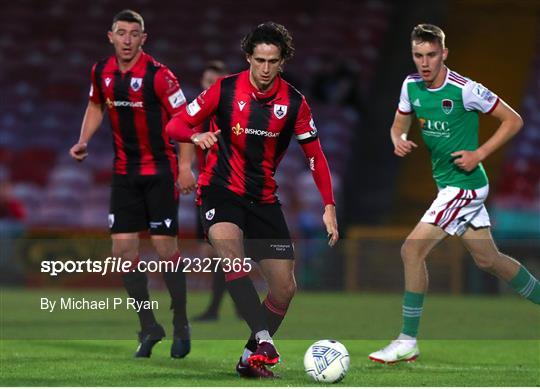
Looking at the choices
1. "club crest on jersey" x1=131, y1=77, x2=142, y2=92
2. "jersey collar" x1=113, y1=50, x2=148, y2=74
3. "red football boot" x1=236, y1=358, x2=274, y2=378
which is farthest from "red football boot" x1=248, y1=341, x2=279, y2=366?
"jersey collar" x1=113, y1=50, x2=148, y2=74

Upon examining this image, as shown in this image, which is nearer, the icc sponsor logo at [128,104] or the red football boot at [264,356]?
the red football boot at [264,356]

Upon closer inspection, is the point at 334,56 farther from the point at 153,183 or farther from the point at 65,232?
the point at 153,183

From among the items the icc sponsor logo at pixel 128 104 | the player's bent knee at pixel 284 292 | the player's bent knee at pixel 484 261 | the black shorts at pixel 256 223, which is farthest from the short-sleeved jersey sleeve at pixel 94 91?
the player's bent knee at pixel 484 261

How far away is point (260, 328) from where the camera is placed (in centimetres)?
630

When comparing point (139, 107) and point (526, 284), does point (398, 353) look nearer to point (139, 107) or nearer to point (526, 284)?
point (526, 284)

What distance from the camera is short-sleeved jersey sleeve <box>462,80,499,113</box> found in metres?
7.32

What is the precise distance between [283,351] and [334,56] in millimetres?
11540

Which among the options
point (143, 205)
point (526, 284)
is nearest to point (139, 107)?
point (143, 205)

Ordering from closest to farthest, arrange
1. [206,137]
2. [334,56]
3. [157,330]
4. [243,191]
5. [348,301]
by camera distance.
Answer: [206,137]
[243,191]
[157,330]
[348,301]
[334,56]

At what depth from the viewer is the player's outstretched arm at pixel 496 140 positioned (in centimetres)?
725

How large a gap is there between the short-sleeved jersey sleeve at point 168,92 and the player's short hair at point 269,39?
122 centimetres

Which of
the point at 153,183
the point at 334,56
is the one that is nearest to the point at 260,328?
the point at 153,183

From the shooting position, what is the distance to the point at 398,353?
7.29 metres

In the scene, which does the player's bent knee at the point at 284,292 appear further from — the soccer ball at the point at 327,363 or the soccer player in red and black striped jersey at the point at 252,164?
the soccer ball at the point at 327,363
